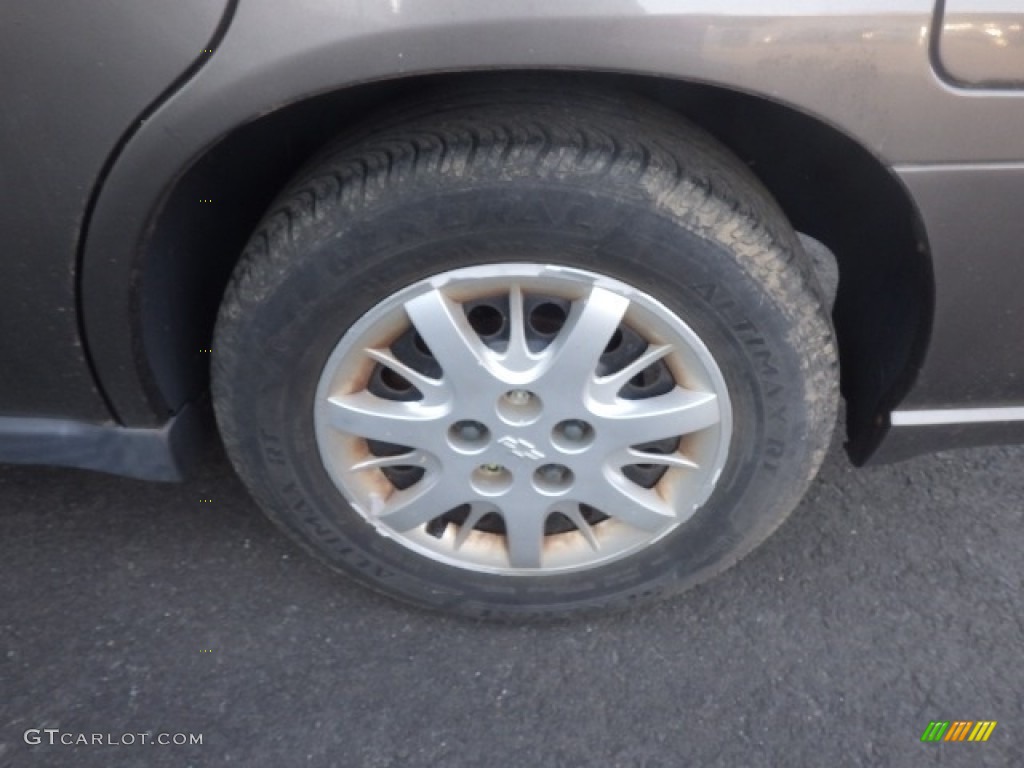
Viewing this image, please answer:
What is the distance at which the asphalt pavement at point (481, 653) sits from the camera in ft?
5.41

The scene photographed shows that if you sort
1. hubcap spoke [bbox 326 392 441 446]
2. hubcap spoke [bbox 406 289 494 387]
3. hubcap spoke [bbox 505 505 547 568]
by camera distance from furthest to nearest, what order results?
hubcap spoke [bbox 505 505 547 568] < hubcap spoke [bbox 326 392 441 446] < hubcap spoke [bbox 406 289 494 387]

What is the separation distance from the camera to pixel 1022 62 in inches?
51.2

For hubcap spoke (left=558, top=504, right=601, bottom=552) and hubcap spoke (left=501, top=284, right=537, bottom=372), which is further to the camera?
hubcap spoke (left=558, top=504, right=601, bottom=552)

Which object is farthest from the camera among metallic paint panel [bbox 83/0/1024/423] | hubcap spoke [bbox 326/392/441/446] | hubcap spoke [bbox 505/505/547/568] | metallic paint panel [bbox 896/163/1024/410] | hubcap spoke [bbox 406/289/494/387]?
hubcap spoke [bbox 505/505/547/568]

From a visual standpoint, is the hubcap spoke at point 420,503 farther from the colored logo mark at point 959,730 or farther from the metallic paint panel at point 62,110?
the colored logo mark at point 959,730

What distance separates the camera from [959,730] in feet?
5.49

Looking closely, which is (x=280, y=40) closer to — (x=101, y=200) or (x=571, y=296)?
(x=101, y=200)

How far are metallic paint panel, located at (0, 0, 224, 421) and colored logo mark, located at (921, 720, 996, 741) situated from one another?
5.10ft

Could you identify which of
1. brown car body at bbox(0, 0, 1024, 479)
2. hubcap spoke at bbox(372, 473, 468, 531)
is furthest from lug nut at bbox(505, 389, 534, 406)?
brown car body at bbox(0, 0, 1024, 479)

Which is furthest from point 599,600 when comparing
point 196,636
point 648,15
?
point 648,15

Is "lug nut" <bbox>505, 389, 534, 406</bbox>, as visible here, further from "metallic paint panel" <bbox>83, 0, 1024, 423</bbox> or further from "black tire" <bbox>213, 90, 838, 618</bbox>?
"metallic paint panel" <bbox>83, 0, 1024, 423</bbox>

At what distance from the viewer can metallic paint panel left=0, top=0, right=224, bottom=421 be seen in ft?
4.16

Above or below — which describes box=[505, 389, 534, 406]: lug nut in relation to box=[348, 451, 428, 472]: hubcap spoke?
above

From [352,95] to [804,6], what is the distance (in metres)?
0.71
